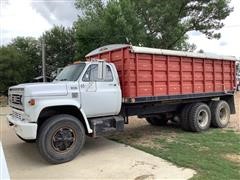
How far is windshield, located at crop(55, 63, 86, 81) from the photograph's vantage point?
7.94m

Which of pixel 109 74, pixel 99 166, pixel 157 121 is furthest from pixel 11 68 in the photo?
pixel 99 166

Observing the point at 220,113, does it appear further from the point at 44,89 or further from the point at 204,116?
the point at 44,89

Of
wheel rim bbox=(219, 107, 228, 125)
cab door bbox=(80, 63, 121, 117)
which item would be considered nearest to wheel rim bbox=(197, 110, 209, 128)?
wheel rim bbox=(219, 107, 228, 125)

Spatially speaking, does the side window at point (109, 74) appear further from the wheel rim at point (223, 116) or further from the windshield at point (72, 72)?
the wheel rim at point (223, 116)

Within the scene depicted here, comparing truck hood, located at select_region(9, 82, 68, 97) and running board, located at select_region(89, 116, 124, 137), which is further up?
truck hood, located at select_region(9, 82, 68, 97)

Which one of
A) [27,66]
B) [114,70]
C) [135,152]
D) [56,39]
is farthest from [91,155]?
[56,39]

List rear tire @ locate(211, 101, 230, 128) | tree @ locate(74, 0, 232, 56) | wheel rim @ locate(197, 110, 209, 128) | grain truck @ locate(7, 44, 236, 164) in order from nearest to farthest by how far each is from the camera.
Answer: grain truck @ locate(7, 44, 236, 164)
wheel rim @ locate(197, 110, 209, 128)
rear tire @ locate(211, 101, 230, 128)
tree @ locate(74, 0, 232, 56)

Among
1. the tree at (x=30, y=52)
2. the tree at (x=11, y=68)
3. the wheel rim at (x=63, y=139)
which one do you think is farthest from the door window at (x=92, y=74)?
the tree at (x=30, y=52)

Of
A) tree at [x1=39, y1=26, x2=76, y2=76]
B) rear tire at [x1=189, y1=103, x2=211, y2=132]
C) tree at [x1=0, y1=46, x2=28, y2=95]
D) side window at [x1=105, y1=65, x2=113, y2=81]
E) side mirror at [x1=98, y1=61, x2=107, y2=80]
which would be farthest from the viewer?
tree at [x1=39, y1=26, x2=76, y2=76]

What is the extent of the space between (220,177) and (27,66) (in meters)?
30.0

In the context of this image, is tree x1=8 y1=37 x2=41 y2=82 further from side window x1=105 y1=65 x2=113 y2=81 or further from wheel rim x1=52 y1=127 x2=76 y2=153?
wheel rim x1=52 y1=127 x2=76 y2=153

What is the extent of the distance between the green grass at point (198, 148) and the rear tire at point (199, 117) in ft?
0.93

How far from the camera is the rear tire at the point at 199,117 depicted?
1028cm

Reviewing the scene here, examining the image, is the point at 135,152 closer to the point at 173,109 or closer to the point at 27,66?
the point at 173,109
